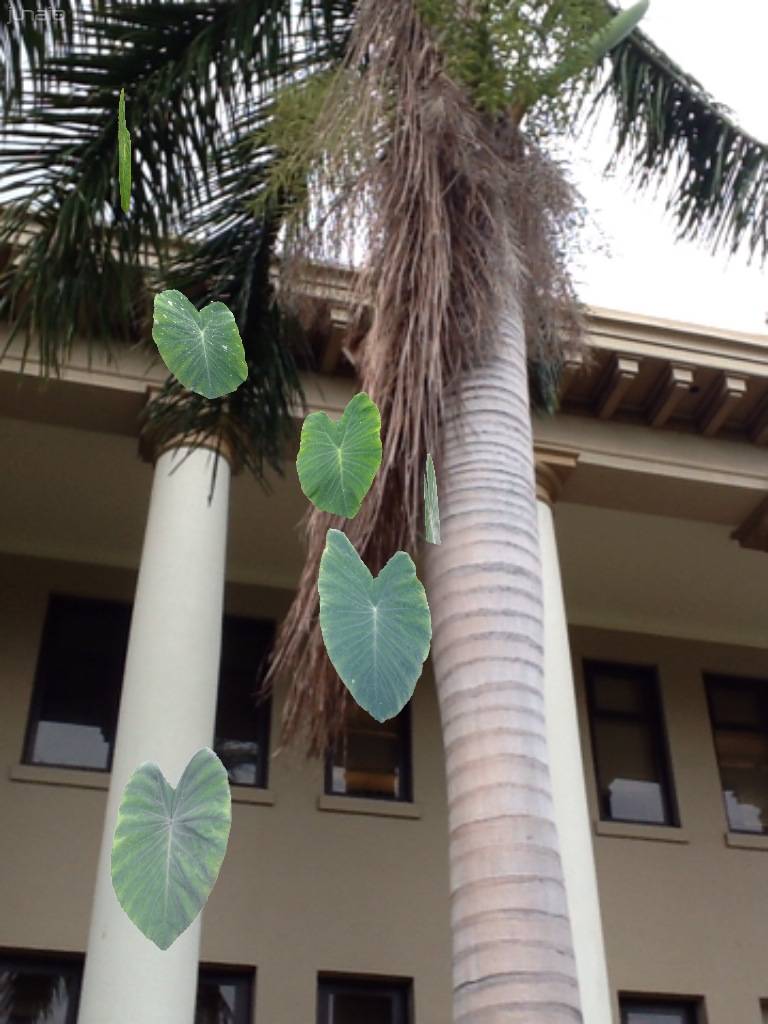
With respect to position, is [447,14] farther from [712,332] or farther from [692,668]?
[692,668]

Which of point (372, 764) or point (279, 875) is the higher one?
point (372, 764)

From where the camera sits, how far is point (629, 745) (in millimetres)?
11023

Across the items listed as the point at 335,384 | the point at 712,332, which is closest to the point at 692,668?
the point at 712,332

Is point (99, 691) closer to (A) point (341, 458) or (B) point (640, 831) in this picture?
(B) point (640, 831)

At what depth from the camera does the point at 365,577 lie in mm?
829

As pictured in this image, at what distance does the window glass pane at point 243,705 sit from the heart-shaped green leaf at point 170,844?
888 centimetres

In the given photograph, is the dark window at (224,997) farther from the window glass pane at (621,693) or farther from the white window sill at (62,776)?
the window glass pane at (621,693)

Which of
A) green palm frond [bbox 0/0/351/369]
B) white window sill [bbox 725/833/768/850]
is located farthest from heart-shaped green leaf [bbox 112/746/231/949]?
white window sill [bbox 725/833/768/850]

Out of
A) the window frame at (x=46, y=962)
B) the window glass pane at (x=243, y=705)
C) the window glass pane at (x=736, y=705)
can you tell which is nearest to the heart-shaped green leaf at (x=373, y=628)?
the window frame at (x=46, y=962)

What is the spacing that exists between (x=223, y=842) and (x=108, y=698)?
9460 mm

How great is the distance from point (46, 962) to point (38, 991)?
0.74 ft

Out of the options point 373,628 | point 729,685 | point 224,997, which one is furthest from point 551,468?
point 373,628

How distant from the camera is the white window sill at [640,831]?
33.4ft

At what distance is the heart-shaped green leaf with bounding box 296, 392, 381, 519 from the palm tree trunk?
2533 mm
